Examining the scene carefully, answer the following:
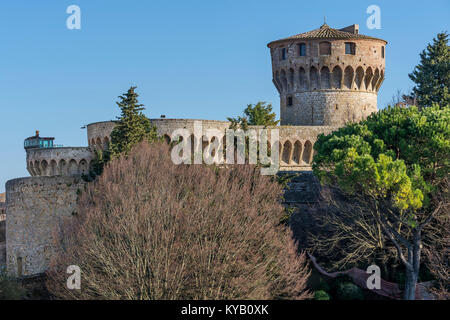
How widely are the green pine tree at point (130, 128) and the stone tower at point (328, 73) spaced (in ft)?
45.6

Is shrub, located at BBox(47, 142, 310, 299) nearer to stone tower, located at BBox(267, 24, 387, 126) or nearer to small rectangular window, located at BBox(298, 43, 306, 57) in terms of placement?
stone tower, located at BBox(267, 24, 387, 126)

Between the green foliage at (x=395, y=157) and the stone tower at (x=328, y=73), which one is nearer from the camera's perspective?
the green foliage at (x=395, y=157)

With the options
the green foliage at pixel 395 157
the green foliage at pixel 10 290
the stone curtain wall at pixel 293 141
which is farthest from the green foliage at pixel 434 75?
the green foliage at pixel 10 290

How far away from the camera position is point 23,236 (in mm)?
36969

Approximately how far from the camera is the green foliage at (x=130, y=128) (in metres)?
37.5

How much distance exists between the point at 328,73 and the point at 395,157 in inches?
801

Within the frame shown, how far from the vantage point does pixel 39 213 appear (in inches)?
1428

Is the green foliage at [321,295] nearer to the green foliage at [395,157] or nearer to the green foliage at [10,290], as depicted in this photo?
the green foliage at [395,157]

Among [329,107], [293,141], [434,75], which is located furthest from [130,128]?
[434,75]

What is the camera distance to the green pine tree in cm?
3747

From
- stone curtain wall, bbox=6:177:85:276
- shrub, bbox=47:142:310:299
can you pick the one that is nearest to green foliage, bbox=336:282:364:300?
shrub, bbox=47:142:310:299

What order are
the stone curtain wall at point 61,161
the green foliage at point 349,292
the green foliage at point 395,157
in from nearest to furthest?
the green foliage at point 395,157
the green foliage at point 349,292
the stone curtain wall at point 61,161
